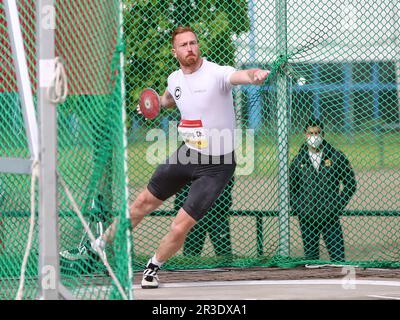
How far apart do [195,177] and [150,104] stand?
0.78 meters

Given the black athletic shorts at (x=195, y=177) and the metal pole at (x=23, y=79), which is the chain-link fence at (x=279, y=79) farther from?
the metal pole at (x=23, y=79)

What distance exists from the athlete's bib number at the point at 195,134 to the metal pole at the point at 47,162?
2.91m

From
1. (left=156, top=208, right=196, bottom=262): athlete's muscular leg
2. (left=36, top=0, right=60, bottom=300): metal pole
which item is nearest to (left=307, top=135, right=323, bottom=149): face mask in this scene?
(left=156, top=208, right=196, bottom=262): athlete's muscular leg

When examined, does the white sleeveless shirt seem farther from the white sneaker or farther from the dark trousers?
the dark trousers

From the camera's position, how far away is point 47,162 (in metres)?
5.40

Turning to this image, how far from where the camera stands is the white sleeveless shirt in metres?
8.16

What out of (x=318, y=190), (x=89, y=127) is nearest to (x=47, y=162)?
(x=89, y=127)

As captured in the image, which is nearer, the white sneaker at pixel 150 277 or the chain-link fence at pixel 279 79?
the white sneaker at pixel 150 277

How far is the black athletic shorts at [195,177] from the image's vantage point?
802 centimetres

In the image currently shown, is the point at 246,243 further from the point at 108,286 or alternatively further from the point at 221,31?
the point at 108,286

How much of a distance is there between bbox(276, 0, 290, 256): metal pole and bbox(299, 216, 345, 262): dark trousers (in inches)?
9.2

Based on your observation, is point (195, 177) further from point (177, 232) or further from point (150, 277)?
point (150, 277)

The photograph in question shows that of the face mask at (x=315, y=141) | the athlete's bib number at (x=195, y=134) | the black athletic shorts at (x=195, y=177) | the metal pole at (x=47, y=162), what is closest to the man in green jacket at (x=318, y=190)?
the face mask at (x=315, y=141)

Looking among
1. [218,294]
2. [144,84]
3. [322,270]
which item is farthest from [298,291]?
[144,84]
